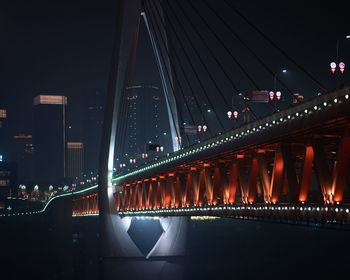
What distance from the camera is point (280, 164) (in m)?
31.2

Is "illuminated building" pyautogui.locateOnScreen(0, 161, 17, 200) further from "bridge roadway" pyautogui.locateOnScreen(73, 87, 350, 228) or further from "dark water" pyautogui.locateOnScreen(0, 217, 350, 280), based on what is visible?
"bridge roadway" pyautogui.locateOnScreen(73, 87, 350, 228)

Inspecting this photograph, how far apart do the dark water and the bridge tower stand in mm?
2313

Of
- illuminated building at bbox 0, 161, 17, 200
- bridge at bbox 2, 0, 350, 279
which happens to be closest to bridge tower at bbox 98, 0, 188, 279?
bridge at bbox 2, 0, 350, 279

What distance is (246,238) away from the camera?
353 feet

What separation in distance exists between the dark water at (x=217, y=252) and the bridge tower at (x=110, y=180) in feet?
7.59

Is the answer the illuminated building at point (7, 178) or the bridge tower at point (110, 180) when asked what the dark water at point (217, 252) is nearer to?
the bridge tower at point (110, 180)

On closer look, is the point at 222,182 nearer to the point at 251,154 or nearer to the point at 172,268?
the point at 251,154

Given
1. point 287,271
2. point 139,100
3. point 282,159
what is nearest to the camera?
point 282,159

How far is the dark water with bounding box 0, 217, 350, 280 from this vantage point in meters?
65.6

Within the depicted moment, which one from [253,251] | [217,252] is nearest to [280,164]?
[217,252]

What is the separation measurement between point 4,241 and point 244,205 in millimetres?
82592

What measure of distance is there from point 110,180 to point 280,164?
38.2m

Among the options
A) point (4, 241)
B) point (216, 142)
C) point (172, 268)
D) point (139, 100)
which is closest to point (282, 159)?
point (216, 142)

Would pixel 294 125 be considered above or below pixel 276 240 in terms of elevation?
above
